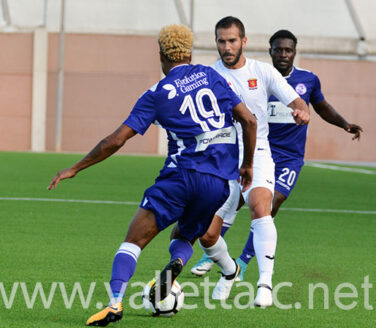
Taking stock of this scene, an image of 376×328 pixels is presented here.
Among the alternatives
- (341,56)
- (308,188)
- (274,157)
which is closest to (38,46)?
(341,56)

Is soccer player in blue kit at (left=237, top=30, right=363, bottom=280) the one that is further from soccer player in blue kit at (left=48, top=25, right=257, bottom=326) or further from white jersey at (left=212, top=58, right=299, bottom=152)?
soccer player in blue kit at (left=48, top=25, right=257, bottom=326)

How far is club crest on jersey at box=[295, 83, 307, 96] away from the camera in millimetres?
8250

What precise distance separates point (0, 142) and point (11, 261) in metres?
29.2

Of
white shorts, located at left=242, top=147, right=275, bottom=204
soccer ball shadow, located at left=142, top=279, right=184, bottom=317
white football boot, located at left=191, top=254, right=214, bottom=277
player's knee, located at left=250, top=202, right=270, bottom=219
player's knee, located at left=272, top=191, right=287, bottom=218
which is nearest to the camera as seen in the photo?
soccer ball shadow, located at left=142, top=279, right=184, bottom=317

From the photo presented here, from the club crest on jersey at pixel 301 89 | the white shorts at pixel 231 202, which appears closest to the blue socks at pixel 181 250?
the white shorts at pixel 231 202

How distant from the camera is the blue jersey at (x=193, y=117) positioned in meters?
5.49

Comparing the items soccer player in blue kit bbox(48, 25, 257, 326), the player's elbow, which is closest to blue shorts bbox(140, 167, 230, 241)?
soccer player in blue kit bbox(48, 25, 257, 326)

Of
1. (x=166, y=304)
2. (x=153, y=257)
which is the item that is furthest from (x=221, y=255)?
(x=153, y=257)

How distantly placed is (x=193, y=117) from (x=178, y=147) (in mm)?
236

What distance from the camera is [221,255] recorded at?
21.7 feet

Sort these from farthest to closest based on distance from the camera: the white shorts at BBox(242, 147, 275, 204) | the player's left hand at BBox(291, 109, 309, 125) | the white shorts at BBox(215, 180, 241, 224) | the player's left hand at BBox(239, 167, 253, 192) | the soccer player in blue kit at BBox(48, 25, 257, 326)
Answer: the white shorts at BBox(215, 180, 241, 224) < the white shorts at BBox(242, 147, 275, 204) < the player's left hand at BBox(291, 109, 309, 125) < the player's left hand at BBox(239, 167, 253, 192) < the soccer player in blue kit at BBox(48, 25, 257, 326)

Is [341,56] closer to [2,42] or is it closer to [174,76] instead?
[2,42]

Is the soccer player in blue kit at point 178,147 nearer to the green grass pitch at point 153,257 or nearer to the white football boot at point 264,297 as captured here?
the green grass pitch at point 153,257

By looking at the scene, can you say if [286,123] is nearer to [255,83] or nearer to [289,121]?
[289,121]
